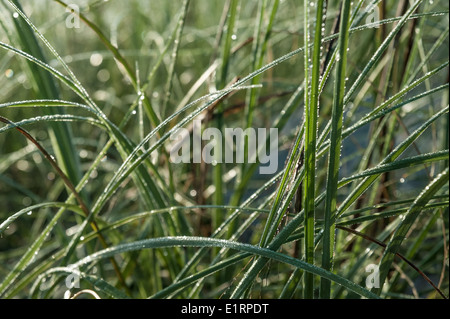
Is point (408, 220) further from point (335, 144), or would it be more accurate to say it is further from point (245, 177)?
point (245, 177)

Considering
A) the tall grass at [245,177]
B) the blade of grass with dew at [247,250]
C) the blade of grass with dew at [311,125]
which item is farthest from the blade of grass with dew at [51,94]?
the blade of grass with dew at [311,125]

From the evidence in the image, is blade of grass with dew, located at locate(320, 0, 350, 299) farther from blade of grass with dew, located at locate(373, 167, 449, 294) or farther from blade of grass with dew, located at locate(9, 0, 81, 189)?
blade of grass with dew, located at locate(9, 0, 81, 189)

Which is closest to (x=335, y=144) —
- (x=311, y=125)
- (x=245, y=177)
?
(x=311, y=125)

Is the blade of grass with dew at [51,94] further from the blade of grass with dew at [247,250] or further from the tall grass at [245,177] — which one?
the blade of grass with dew at [247,250]

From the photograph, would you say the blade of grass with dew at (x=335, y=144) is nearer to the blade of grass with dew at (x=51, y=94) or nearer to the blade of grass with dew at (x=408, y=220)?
the blade of grass with dew at (x=408, y=220)

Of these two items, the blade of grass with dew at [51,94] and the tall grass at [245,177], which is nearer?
the tall grass at [245,177]

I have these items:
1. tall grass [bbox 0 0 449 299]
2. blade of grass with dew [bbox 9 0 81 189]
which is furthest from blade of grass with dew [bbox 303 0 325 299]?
blade of grass with dew [bbox 9 0 81 189]

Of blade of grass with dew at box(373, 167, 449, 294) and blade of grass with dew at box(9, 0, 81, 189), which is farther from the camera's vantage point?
blade of grass with dew at box(9, 0, 81, 189)

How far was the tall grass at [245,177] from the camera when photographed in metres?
0.52

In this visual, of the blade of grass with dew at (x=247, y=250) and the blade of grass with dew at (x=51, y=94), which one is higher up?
the blade of grass with dew at (x=51, y=94)

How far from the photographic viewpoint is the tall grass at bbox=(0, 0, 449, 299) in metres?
0.52
